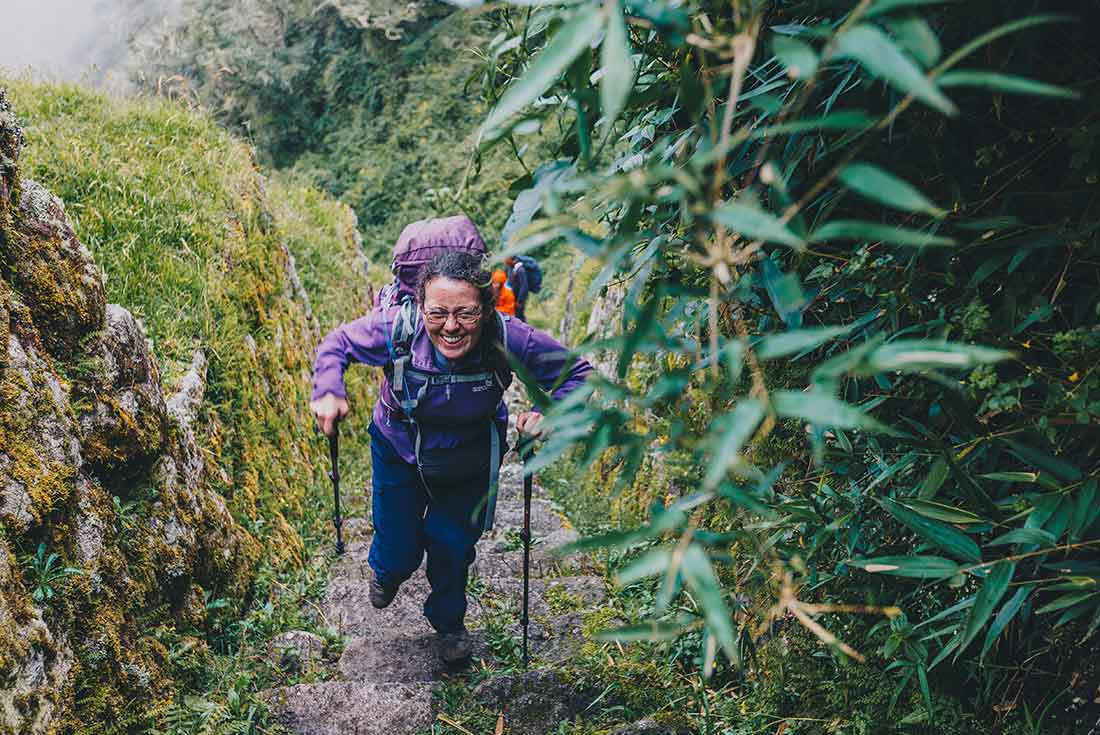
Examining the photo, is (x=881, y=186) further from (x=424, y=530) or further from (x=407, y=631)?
(x=407, y=631)

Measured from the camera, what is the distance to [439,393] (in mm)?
3748

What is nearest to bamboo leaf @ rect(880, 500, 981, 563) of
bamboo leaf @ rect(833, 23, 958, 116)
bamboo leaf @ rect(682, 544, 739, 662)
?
bamboo leaf @ rect(682, 544, 739, 662)

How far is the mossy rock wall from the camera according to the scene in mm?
2732

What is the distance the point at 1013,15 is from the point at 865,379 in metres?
1.09

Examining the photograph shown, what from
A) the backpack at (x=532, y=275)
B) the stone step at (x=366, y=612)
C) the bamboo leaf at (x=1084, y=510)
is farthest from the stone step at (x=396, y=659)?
the backpack at (x=532, y=275)

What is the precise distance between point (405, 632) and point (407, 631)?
32mm

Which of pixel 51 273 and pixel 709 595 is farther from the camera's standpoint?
pixel 51 273

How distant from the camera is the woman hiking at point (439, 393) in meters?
3.63

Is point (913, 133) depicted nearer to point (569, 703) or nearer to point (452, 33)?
point (569, 703)

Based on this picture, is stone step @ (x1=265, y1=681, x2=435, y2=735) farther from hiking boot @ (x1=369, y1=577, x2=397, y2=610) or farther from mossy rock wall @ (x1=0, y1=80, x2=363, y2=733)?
hiking boot @ (x1=369, y1=577, x2=397, y2=610)

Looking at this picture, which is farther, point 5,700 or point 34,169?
point 34,169

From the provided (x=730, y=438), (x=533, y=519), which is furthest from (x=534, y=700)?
(x=533, y=519)

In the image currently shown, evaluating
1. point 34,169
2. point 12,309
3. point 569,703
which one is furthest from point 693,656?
point 34,169

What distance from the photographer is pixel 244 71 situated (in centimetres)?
1742
